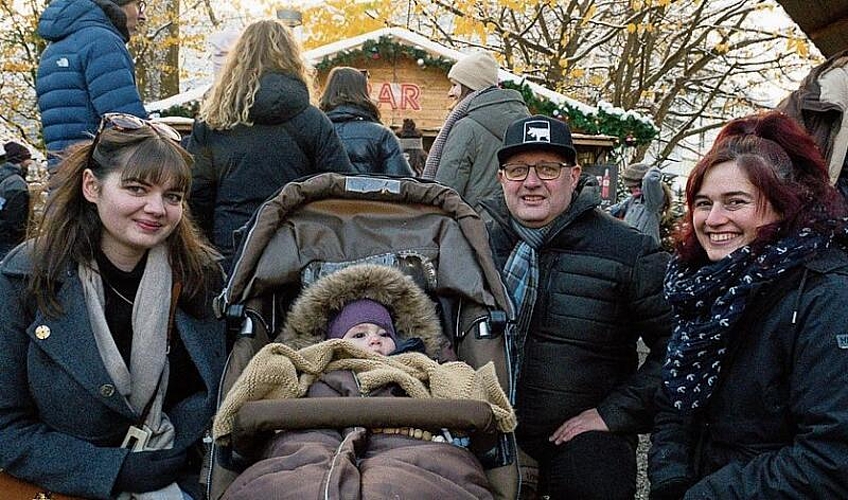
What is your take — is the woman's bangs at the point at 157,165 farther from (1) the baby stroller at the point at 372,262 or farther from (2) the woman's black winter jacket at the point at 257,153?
(2) the woman's black winter jacket at the point at 257,153

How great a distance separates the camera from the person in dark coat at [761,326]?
2.28 metres

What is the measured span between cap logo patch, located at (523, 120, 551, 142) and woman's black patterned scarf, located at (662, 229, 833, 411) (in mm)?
861

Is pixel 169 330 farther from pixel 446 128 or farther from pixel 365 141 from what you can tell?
pixel 446 128

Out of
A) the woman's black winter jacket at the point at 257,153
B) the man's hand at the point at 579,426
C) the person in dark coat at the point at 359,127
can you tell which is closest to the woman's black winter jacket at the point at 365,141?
the person in dark coat at the point at 359,127

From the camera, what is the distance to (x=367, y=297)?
3.29 m

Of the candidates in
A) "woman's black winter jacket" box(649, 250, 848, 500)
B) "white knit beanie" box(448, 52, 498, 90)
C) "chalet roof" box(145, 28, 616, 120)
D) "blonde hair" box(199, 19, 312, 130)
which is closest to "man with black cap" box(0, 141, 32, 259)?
"blonde hair" box(199, 19, 312, 130)

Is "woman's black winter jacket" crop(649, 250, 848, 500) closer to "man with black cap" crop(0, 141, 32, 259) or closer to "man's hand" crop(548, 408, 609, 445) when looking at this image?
"man's hand" crop(548, 408, 609, 445)

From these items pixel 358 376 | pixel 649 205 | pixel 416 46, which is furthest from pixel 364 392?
pixel 416 46

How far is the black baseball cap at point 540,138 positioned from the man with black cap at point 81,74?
2.14 metres

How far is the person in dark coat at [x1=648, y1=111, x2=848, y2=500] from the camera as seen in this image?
228cm

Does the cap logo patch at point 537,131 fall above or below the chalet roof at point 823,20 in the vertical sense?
below

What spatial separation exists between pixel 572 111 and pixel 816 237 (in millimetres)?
8444

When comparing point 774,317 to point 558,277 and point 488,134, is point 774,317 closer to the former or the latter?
point 558,277

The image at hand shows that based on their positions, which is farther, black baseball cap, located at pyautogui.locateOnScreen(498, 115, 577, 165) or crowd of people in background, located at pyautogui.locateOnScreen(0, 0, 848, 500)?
black baseball cap, located at pyautogui.locateOnScreen(498, 115, 577, 165)
